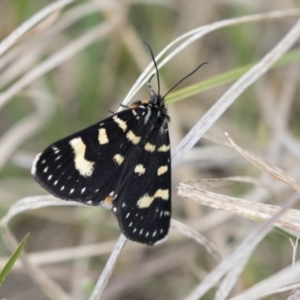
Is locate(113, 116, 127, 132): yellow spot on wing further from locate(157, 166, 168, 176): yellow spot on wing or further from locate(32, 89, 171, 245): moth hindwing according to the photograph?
locate(157, 166, 168, 176): yellow spot on wing

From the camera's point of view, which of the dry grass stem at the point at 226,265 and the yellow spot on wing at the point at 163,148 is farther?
the yellow spot on wing at the point at 163,148

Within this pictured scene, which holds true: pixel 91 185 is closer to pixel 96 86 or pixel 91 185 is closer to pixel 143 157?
pixel 143 157

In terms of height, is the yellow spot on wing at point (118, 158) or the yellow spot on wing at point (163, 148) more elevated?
the yellow spot on wing at point (118, 158)

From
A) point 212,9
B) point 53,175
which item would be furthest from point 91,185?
point 212,9

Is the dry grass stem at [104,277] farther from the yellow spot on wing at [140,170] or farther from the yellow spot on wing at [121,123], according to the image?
the yellow spot on wing at [121,123]

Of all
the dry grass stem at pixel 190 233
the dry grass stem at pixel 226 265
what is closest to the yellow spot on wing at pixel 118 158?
the dry grass stem at pixel 190 233

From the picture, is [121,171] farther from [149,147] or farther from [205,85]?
[205,85]

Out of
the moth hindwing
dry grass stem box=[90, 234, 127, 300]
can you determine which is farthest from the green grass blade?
dry grass stem box=[90, 234, 127, 300]

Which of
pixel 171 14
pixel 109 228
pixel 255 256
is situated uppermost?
pixel 171 14
